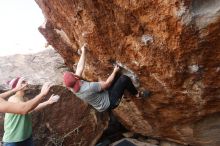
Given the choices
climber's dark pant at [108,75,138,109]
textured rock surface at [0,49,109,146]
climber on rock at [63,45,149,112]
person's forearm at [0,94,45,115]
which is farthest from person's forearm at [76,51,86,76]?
textured rock surface at [0,49,109,146]

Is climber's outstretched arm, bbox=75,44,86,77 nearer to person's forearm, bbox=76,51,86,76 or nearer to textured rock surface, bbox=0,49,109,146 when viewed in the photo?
person's forearm, bbox=76,51,86,76

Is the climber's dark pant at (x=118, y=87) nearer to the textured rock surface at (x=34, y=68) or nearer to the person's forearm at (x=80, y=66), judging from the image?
the person's forearm at (x=80, y=66)

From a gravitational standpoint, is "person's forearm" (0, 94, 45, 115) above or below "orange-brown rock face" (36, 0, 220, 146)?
below

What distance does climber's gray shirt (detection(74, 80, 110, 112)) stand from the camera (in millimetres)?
5402

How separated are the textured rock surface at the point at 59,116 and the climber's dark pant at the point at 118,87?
2.35 metres

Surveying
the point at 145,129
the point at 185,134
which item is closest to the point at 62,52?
the point at 145,129

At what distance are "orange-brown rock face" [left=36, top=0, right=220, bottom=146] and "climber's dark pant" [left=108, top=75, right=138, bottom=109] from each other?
0.73 ft

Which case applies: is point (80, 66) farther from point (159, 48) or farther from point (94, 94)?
point (159, 48)

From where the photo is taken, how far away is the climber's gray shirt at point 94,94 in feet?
17.7

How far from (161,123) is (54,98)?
273 centimetres

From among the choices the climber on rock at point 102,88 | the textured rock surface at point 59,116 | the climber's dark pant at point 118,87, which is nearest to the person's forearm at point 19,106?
the climber on rock at point 102,88

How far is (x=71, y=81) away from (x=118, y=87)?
0.87 meters

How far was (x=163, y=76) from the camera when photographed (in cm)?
520

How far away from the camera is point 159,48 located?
15.4 ft
